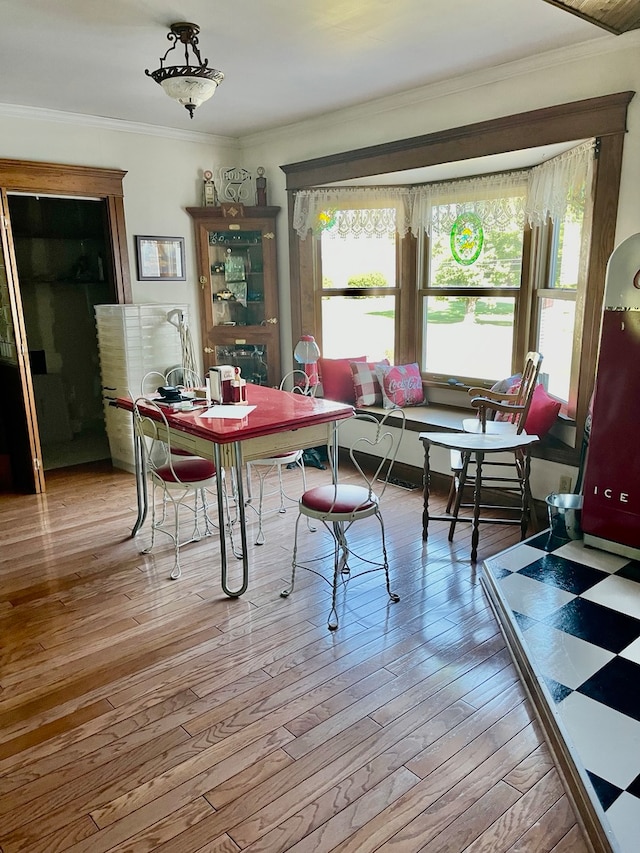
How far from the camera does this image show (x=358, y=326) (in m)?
5.30

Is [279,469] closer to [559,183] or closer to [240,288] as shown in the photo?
[240,288]

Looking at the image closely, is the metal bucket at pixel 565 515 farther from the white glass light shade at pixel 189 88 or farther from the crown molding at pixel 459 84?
the white glass light shade at pixel 189 88

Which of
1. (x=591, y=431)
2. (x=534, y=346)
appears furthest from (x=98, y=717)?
(x=534, y=346)

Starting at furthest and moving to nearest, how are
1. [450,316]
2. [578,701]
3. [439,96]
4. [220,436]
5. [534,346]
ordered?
1. [450,316]
2. [534,346]
3. [439,96]
4. [220,436]
5. [578,701]

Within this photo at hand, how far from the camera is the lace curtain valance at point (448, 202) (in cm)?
373

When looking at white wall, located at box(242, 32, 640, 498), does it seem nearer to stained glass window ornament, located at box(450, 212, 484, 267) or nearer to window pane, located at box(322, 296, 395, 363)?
window pane, located at box(322, 296, 395, 363)

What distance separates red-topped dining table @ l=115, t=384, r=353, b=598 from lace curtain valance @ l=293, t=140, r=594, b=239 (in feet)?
6.45

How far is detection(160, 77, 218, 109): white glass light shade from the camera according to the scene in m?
2.79

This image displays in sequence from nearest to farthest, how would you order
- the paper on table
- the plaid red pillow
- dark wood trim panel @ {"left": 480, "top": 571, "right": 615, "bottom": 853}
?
dark wood trim panel @ {"left": 480, "top": 571, "right": 615, "bottom": 853} → the paper on table → the plaid red pillow

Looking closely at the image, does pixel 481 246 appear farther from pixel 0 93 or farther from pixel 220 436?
pixel 0 93

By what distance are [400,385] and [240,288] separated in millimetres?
1689

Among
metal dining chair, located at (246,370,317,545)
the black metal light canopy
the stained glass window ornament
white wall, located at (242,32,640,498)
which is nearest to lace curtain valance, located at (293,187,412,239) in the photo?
white wall, located at (242,32,640,498)

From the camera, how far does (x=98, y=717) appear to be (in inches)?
86.0

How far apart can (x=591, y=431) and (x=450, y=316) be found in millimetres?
1997
